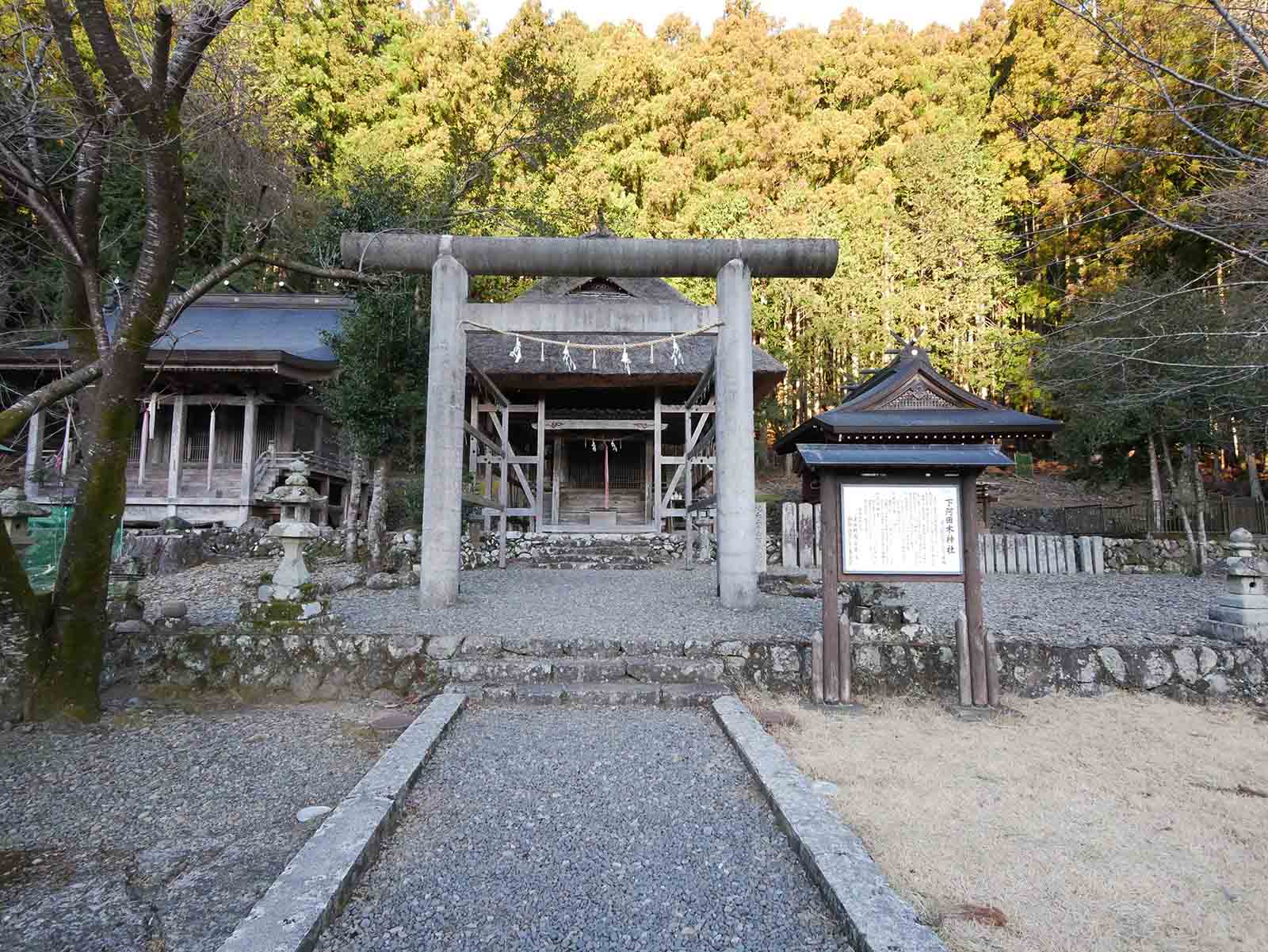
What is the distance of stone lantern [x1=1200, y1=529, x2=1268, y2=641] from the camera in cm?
506

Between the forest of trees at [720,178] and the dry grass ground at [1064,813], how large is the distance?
3.68 metres

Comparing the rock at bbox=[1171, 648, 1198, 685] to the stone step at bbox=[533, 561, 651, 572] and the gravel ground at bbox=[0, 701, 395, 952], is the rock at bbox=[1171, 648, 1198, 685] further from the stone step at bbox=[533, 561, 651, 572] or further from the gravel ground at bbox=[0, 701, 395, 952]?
the stone step at bbox=[533, 561, 651, 572]

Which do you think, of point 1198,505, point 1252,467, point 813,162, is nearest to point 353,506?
point 1198,505

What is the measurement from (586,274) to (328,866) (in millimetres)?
5843

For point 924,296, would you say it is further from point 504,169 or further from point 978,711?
point 978,711

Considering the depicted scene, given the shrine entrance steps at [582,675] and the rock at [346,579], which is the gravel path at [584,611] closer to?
the shrine entrance steps at [582,675]

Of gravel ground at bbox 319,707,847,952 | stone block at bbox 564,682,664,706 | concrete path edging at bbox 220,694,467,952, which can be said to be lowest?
gravel ground at bbox 319,707,847,952

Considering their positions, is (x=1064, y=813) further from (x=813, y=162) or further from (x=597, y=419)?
(x=813, y=162)

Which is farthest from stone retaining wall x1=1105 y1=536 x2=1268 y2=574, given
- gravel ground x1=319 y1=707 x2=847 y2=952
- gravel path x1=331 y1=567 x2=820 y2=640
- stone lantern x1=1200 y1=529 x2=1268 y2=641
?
gravel ground x1=319 y1=707 x2=847 y2=952

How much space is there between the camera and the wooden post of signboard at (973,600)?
4387mm

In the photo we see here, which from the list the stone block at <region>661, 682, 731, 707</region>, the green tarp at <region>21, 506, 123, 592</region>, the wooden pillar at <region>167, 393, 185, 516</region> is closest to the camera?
the stone block at <region>661, 682, 731, 707</region>

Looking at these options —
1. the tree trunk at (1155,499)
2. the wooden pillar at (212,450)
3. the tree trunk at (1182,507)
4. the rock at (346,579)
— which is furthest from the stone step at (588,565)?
the tree trunk at (1155,499)

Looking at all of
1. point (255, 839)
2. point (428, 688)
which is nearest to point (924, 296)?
point (428, 688)

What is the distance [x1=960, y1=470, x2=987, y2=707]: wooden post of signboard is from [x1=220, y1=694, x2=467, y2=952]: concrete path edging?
3652 mm
